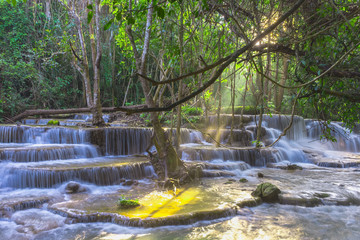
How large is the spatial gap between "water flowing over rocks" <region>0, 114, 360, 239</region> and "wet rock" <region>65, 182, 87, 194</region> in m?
0.02

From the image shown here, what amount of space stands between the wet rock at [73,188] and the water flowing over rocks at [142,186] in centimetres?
2

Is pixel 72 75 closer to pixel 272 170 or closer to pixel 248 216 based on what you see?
pixel 272 170

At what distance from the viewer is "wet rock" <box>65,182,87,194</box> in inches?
271

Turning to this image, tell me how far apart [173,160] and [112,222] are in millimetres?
2625

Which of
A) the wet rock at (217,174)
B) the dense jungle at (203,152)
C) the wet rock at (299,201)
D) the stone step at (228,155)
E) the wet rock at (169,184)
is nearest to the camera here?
the dense jungle at (203,152)

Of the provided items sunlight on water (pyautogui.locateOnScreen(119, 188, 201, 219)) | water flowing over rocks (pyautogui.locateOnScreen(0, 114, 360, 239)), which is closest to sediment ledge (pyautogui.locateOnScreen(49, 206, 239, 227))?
water flowing over rocks (pyautogui.locateOnScreen(0, 114, 360, 239))

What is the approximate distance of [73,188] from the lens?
6918 millimetres

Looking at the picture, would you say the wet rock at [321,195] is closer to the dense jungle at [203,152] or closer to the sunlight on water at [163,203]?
the dense jungle at [203,152]

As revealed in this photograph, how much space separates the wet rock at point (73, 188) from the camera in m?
6.89

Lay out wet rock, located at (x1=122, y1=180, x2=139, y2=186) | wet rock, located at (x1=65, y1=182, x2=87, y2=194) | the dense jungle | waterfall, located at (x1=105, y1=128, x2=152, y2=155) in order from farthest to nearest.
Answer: waterfall, located at (x1=105, y1=128, x2=152, y2=155) → wet rock, located at (x1=122, y1=180, x2=139, y2=186) → wet rock, located at (x1=65, y1=182, x2=87, y2=194) → the dense jungle

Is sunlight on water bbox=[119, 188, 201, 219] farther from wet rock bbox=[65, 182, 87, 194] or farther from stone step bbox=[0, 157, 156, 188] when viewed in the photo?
wet rock bbox=[65, 182, 87, 194]

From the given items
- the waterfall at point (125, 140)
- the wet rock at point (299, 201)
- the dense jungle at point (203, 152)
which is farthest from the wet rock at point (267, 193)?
the waterfall at point (125, 140)

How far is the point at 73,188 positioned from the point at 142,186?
5.54ft

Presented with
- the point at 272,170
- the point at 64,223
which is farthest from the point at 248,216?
the point at 272,170
